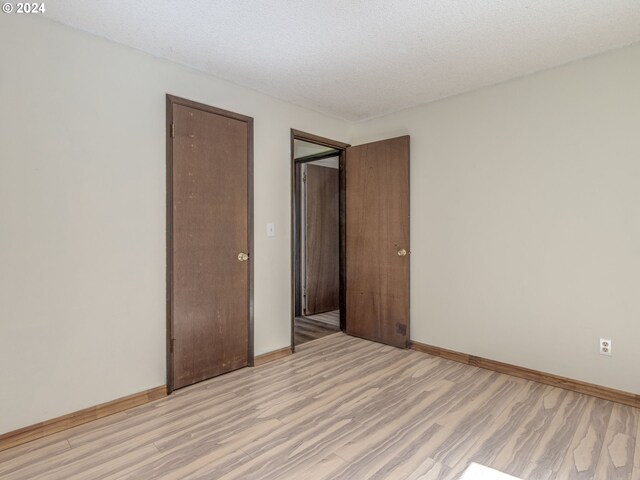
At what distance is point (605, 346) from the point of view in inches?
96.7

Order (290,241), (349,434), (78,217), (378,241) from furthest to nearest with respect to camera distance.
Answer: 1. (378,241)
2. (290,241)
3. (78,217)
4. (349,434)

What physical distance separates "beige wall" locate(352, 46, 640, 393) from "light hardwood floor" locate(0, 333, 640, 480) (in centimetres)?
38

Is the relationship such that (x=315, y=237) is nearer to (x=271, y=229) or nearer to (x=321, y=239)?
Answer: (x=321, y=239)

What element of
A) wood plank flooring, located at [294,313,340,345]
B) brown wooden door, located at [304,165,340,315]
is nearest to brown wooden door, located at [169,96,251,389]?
wood plank flooring, located at [294,313,340,345]

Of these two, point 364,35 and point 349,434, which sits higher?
point 364,35

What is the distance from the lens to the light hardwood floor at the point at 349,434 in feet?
5.73

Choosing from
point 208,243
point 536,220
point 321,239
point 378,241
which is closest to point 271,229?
point 208,243

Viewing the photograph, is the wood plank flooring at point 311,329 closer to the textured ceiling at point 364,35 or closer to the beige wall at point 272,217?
the beige wall at point 272,217

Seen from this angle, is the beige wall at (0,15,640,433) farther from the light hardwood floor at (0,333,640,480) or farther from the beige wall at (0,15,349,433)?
the light hardwood floor at (0,333,640,480)

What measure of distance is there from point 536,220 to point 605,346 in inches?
38.0

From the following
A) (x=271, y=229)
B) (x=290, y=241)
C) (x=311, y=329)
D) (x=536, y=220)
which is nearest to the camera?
(x=536, y=220)

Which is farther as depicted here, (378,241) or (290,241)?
(378,241)

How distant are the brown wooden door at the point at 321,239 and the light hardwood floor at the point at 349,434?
2163 mm

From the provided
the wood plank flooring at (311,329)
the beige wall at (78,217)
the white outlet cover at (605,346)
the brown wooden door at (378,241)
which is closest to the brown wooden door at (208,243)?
the beige wall at (78,217)
